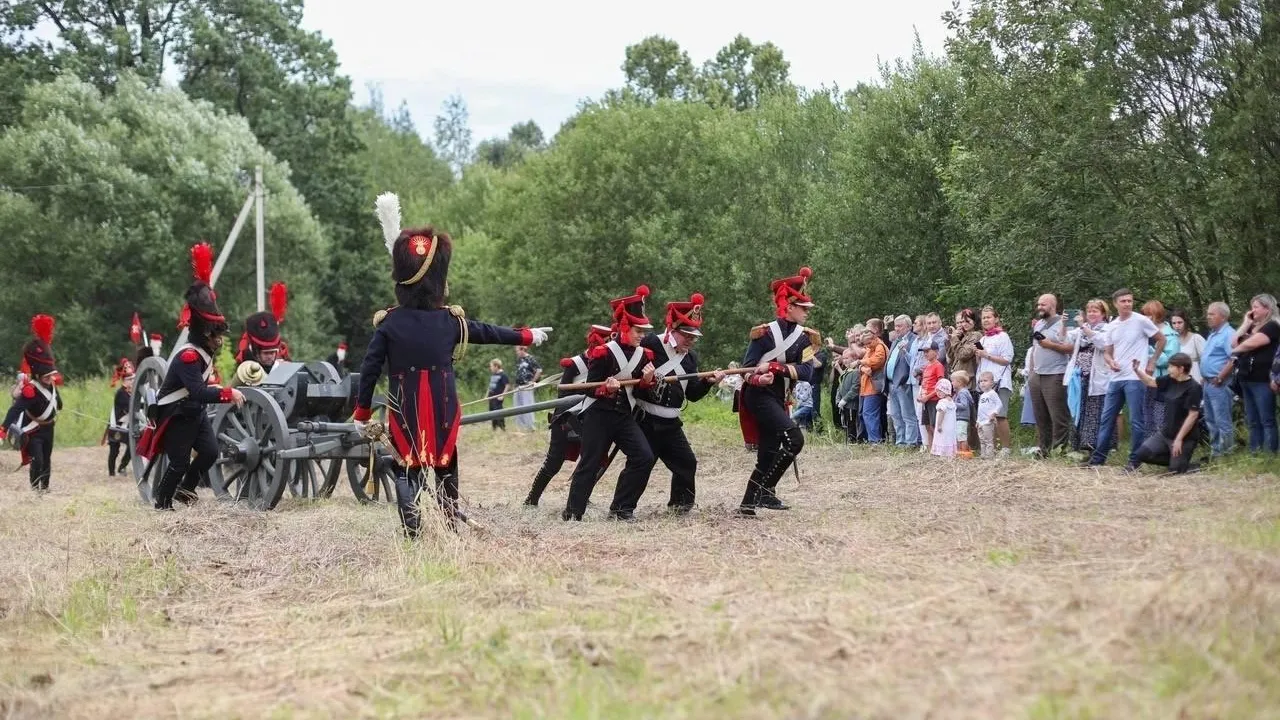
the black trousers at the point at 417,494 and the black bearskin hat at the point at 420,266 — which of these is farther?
the black bearskin hat at the point at 420,266

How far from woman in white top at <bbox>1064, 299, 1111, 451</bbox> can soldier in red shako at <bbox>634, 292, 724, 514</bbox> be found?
387cm

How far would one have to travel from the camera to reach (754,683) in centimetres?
456

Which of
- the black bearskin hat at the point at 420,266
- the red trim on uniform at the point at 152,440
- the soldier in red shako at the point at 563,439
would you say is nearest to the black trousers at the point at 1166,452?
the soldier in red shako at the point at 563,439

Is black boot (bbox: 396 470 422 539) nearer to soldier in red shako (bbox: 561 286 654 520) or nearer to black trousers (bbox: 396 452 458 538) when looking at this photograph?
black trousers (bbox: 396 452 458 538)

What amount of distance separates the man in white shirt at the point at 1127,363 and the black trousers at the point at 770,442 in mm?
3324

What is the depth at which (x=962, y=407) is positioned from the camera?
13797 millimetres

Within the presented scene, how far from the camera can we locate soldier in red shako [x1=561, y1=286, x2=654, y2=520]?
10062 mm

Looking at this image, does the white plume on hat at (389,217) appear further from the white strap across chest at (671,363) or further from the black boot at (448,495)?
the white strap across chest at (671,363)

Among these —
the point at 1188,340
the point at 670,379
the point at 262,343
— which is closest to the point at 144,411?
the point at 262,343

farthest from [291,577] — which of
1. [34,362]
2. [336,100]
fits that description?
[336,100]

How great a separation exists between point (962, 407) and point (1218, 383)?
259 cm

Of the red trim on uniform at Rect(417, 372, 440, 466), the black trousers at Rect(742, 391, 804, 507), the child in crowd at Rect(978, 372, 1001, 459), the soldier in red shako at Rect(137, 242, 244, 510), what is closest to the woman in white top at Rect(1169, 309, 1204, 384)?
the child in crowd at Rect(978, 372, 1001, 459)

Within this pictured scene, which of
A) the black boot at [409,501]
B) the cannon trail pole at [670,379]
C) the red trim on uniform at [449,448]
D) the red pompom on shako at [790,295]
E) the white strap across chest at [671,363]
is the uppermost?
the red pompom on shako at [790,295]

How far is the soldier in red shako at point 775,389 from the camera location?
10.1 metres
